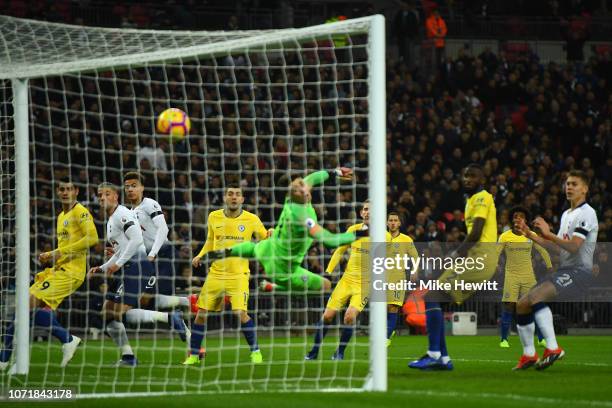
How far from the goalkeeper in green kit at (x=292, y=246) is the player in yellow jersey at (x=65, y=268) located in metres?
1.87

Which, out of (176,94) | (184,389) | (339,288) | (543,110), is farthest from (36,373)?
(543,110)

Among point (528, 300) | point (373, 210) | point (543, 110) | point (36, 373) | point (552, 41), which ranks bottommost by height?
point (36, 373)

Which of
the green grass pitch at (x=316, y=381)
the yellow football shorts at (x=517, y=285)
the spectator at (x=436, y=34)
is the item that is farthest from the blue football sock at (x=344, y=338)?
the spectator at (x=436, y=34)

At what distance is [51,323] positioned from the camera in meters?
12.1

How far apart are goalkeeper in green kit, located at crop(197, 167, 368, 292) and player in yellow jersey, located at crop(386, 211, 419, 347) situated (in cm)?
291

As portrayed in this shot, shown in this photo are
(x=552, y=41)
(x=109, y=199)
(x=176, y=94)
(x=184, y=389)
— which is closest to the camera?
(x=184, y=389)

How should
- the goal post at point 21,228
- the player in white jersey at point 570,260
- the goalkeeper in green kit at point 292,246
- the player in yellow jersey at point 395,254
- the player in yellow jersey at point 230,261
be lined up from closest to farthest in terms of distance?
the goalkeeper in green kit at point 292,246
the player in white jersey at point 570,260
the goal post at point 21,228
the player in yellow jersey at point 230,261
the player in yellow jersey at point 395,254

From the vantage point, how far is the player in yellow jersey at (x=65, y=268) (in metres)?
12.0

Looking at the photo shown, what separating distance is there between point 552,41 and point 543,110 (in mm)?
3371

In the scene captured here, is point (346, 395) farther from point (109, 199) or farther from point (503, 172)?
point (503, 172)

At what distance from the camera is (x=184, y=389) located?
940cm

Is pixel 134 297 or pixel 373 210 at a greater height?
pixel 373 210

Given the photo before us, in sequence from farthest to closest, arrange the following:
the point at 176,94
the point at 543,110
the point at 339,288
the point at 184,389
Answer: the point at 543,110, the point at 176,94, the point at 339,288, the point at 184,389

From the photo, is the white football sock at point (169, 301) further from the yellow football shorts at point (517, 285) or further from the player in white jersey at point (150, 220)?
the yellow football shorts at point (517, 285)
